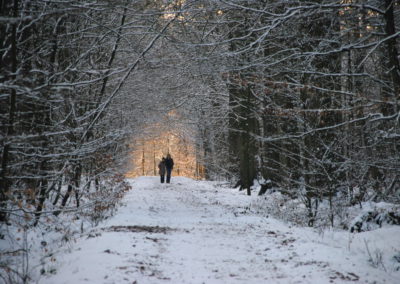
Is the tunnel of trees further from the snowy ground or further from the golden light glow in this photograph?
the golden light glow

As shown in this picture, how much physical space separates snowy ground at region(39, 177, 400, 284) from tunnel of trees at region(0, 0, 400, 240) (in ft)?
3.66

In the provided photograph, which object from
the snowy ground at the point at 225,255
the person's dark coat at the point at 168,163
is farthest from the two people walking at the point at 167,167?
the snowy ground at the point at 225,255

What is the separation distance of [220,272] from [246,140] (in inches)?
496

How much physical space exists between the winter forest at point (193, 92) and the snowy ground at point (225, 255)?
576 millimetres

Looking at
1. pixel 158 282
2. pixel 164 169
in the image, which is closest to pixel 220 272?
pixel 158 282

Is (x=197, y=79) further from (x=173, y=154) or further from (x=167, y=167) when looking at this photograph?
(x=173, y=154)

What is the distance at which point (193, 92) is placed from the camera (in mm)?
20078

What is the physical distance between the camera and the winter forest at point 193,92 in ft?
18.2

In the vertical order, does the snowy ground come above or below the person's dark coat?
below

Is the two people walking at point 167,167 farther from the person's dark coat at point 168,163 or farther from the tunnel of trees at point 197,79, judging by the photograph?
the tunnel of trees at point 197,79

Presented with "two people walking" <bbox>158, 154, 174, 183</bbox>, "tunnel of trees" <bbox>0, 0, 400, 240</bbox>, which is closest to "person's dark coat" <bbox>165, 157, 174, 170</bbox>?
"two people walking" <bbox>158, 154, 174, 183</bbox>

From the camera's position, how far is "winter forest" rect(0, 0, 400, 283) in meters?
5.54

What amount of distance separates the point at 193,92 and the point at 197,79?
7930 mm

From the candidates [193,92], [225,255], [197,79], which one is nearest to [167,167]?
[193,92]
